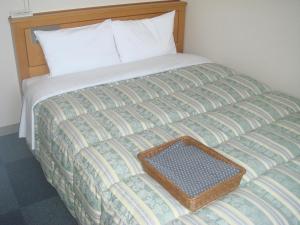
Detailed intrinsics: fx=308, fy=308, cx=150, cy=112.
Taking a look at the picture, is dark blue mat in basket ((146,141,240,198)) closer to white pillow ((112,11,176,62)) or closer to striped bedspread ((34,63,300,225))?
striped bedspread ((34,63,300,225))

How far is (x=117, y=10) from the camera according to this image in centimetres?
253

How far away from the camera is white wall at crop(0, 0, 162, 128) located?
223 centimetres

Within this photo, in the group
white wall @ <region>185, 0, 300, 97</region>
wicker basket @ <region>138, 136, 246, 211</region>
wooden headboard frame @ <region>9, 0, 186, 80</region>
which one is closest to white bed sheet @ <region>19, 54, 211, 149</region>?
wooden headboard frame @ <region>9, 0, 186, 80</region>

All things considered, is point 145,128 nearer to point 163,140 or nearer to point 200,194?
point 163,140

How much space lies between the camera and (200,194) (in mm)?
1119

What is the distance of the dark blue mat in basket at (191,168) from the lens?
1196mm

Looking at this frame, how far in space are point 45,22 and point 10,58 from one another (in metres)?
0.39

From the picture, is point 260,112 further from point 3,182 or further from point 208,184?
point 3,182

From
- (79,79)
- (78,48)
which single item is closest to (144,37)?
(78,48)

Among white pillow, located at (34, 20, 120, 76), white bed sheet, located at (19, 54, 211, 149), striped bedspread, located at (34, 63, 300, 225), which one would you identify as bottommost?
striped bedspread, located at (34, 63, 300, 225)

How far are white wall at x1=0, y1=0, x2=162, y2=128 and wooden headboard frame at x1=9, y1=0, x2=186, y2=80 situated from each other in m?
0.06

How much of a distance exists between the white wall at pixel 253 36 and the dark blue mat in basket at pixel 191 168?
1162 mm

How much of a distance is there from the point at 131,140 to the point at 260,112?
2.72 feet

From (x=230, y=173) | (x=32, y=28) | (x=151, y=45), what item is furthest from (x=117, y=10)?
(x=230, y=173)
